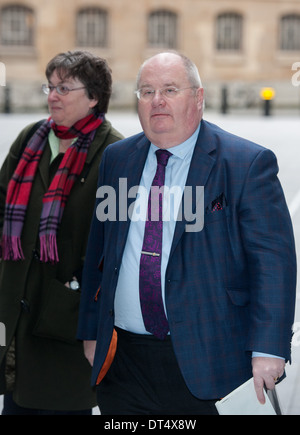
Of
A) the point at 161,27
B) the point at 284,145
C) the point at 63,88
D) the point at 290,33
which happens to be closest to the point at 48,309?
the point at 63,88

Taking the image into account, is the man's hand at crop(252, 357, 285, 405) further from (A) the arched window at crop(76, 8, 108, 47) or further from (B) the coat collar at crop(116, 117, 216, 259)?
(A) the arched window at crop(76, 8, 108, 47)

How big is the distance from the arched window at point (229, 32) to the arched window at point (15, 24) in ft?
22.2

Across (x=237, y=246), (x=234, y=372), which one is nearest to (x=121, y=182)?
(x=237, y=246)

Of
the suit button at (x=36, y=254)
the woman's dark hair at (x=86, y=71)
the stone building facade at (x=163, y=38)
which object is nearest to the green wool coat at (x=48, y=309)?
the suit button at (x=36, y=254)

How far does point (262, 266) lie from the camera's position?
2756mm

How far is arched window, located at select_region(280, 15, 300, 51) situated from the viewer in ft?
98.4

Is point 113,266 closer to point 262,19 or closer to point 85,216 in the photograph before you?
point 85,216

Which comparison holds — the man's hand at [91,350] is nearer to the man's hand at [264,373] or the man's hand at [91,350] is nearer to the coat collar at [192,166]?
the coat collar at [192,166]

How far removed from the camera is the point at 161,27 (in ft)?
96.4

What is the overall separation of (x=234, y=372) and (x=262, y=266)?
0.40 metres

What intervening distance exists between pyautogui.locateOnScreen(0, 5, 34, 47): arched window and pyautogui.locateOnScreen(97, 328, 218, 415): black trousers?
27.2 m

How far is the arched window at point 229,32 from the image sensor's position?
29672 mm

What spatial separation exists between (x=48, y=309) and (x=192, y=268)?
101cm

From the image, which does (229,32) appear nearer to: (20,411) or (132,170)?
(20,411)
